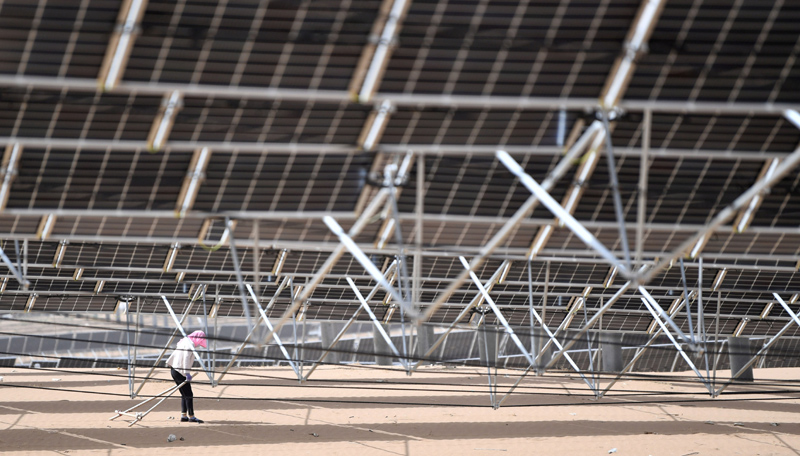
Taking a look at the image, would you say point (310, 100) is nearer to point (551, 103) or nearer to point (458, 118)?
point (458, 118)

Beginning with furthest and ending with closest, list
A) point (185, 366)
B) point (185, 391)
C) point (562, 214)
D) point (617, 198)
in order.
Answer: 1. point (185, 391)
2. point (185, 366)
3. point (562, 214)
4. point (617, 198)

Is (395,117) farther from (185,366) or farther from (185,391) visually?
(185,391)

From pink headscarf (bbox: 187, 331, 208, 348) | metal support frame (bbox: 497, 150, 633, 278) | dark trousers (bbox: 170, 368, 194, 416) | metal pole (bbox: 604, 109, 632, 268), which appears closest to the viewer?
metal pole (bbox: 604, 109, 632, 268)

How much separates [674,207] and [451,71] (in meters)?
6.50

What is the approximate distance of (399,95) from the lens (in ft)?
39.2

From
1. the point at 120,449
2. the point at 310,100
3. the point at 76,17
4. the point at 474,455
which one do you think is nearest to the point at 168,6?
the point at 76,17

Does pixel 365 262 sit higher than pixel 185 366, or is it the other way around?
pixel 365 262

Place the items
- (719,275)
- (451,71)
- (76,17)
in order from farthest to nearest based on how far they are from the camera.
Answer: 1. (719,275)
2. (451,71)
3. (76,17)

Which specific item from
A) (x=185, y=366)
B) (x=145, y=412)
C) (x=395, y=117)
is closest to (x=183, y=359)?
(x=185, y=366)

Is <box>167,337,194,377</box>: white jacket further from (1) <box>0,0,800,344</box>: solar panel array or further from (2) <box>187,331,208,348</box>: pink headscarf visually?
(1) <box>0,0,800,344</box>: solar panel array

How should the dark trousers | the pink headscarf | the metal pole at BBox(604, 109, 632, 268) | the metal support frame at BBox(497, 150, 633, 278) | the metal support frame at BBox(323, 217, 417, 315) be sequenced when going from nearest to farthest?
the metal pole at BBox(604, 109, 632, 268)
the metal support frame at BBox(497, 150, 633, 278)
the metal support frame at BBox(323, 217, 417, 315)
the pink headscarf
the dark trousers

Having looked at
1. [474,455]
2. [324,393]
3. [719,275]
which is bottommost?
[474,455]

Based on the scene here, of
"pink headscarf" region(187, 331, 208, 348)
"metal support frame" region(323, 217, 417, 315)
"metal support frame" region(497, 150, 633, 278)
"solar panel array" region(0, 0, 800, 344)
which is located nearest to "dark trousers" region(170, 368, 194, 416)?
"pink headscarf" region(187, 331, 208, 348)

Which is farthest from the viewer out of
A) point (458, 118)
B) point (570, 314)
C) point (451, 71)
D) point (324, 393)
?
point (570, 314)
